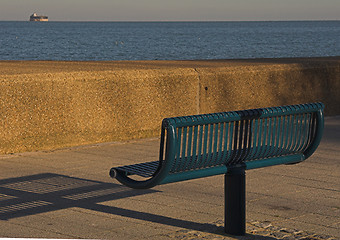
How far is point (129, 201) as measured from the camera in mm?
6465

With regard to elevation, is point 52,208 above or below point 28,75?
below

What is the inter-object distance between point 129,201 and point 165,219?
0.67 m

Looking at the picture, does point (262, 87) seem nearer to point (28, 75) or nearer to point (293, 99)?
point (293, 99)

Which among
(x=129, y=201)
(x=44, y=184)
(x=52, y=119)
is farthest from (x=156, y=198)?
(x=52, y=119)

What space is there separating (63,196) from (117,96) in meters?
3.09

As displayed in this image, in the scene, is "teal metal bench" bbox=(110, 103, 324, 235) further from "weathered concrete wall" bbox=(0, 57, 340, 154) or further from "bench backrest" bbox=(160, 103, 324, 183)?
"weathered concrete wall" bbox=(0, 57, 340, 154)

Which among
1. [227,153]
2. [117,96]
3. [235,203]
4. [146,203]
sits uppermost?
[117,96]

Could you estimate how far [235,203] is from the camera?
18.1 ft

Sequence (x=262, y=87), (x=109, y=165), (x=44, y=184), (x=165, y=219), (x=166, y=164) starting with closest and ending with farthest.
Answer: (x=166, y=164) → (x=165, y=219) → (x=44, y=184) → (x=109, y=165) → (x=262, y=87)

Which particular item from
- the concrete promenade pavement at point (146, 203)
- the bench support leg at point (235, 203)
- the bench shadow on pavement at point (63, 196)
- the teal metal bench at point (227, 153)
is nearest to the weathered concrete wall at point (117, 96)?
the concrete promenade pavement at point (146, 203)

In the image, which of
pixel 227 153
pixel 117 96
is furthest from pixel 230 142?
pixel 117 96

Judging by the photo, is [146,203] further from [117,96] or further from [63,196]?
[117,96]

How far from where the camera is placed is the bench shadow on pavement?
5.90m

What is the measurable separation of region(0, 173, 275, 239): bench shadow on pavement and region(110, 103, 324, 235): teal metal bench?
0.37 metres
